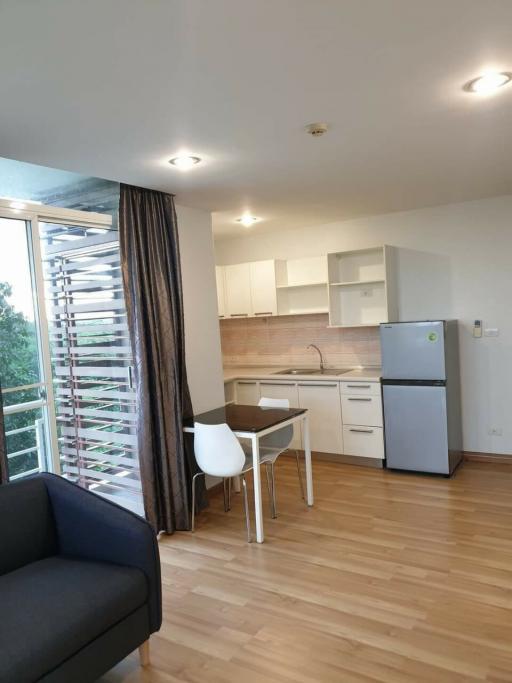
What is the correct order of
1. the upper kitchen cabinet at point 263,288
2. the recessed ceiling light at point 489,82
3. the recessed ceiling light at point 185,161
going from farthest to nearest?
1. the upper kitchen cabinet at point 263,288
2. the recessed ceiling light at point 185,161
3. the recessed ceiling light at point 489,82

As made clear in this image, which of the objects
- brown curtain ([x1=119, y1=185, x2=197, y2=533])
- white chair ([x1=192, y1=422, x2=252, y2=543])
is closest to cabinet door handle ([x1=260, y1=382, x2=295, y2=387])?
brown curtain ([x1=119, y1=185, x2=197, y2=533])

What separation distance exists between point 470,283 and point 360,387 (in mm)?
1459

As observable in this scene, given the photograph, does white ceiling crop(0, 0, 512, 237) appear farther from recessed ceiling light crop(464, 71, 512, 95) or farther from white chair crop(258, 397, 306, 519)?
white chair crop(258, 397, 306, 519)

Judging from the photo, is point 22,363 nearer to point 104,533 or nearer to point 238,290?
point 104,533

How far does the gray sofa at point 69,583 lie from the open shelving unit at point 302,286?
3.59m

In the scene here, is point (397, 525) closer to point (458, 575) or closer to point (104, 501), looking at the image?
point (458, 575)

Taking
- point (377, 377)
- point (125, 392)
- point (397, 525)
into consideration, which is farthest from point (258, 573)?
point (377, 377)

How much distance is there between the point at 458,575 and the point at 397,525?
0.73m

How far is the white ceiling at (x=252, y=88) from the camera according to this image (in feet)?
5.25

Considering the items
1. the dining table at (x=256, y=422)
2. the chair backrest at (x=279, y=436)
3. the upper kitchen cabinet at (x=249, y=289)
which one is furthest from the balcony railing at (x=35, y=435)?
the upper kitchen cabinet at (x=249, y=289)

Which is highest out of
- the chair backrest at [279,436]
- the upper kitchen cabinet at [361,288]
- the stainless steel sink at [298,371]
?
the upper kitchen cabinet at [361,288]

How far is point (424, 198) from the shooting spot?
456 cm

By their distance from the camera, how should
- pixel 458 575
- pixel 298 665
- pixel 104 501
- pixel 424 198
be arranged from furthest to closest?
pixel 424 198
pixel 458 575
pixel 104 501
pixel 298 665

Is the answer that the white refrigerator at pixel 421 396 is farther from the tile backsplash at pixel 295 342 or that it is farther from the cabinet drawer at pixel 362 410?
the tile backsplash at pixel 295 342
